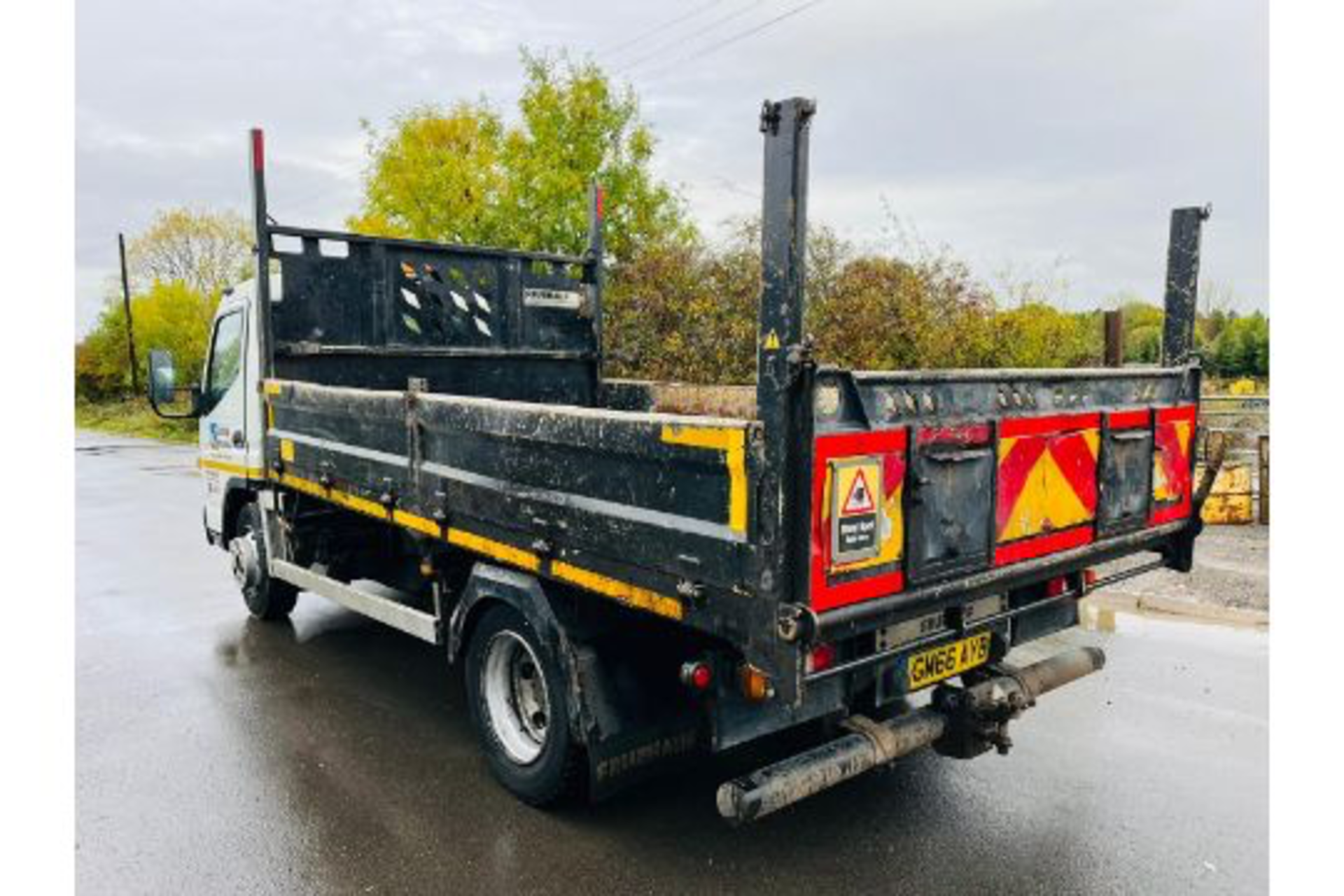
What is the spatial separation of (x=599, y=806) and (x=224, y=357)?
4.41 m

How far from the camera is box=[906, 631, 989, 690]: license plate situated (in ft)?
10.9

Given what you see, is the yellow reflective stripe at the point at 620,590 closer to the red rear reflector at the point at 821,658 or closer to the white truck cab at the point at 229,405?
the red rear reflector at the point at 821,658

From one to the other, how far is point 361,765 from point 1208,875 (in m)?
3.48

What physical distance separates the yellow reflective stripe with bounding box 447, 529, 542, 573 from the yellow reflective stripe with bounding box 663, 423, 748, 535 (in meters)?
1.05

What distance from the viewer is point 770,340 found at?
2727 mm

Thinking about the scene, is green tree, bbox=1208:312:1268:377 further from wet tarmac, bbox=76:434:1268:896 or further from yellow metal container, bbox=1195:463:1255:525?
wet tarmac, bbox=76:434:1268:896

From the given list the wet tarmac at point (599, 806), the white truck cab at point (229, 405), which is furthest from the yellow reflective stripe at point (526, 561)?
the white truck cab at point (229, 405)

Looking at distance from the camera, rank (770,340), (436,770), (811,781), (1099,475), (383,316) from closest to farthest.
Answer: (770,340) → (811,781) → (1099,475) → (436,770) → (383,316)

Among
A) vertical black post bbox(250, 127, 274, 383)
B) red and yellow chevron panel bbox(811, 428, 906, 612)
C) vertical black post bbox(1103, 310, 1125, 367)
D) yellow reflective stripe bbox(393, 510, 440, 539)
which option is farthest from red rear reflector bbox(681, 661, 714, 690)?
vertical black post bbox(1103, 310, 1125, 367)

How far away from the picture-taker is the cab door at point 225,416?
20.4ft

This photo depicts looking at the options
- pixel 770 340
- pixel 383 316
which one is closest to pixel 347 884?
pixel 770 340

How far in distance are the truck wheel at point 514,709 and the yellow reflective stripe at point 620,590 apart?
383 mm

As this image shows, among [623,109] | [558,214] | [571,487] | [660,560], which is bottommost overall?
[660,560]

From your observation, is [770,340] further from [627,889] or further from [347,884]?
[347,884]
